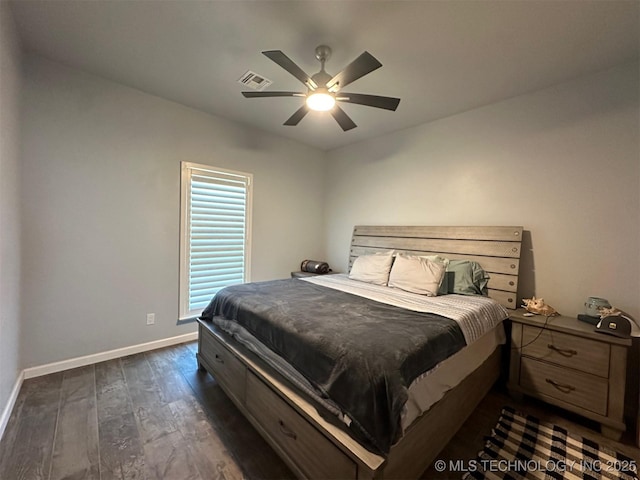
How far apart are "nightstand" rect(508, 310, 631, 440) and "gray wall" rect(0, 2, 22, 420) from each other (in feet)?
12.6

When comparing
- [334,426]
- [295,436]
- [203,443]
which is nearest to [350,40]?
[334,426]

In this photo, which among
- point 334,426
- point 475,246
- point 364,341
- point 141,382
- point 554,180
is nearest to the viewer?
point 334,426

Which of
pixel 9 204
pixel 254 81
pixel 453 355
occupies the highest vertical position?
pixel 254 81

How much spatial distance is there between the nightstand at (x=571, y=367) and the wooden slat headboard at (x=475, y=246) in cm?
34

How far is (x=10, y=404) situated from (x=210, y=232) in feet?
6.94

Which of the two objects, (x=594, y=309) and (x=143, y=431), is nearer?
(x=143, y=431)

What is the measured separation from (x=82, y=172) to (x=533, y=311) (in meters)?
4.35

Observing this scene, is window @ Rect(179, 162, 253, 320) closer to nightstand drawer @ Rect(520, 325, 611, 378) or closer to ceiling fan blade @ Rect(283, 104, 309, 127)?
ceiling fan blade @ Rect(283, 104, 309, 127)

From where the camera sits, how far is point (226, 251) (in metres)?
3.51

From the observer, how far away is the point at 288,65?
1707 mm

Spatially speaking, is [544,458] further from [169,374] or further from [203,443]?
[169,374]

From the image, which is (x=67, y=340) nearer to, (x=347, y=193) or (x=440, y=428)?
(x=440, y=428)

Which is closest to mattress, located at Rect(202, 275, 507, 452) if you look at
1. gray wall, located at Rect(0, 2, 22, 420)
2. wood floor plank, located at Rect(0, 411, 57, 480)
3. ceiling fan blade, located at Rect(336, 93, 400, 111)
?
wood floor plank, located at Rect(0, 411, 57, 480)

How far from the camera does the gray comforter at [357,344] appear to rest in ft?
3.77
